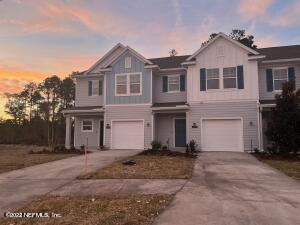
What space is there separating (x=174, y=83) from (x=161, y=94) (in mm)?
1215

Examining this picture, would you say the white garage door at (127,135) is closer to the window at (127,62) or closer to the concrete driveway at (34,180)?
the window at (127,62)

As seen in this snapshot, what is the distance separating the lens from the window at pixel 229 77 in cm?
1855

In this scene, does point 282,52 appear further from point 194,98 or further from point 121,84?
point 121,84

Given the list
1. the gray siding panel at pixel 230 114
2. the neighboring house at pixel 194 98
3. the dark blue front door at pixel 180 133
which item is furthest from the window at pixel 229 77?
the dark blue front door at pixel 180 133

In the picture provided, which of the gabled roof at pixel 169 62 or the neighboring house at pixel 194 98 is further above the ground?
the gabled roof at pixel 169 62

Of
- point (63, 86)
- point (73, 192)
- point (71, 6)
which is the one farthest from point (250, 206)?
point (63, 86)

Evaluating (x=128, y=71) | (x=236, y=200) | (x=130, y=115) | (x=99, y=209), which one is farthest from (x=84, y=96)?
(x=236, y=200)

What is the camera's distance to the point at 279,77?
62.7ft

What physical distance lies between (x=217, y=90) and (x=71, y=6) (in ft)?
33.0

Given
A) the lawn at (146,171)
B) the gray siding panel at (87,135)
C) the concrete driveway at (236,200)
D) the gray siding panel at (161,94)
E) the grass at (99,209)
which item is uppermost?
the gray siding panel at (161,94)

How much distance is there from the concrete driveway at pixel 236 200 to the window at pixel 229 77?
8.53 metres

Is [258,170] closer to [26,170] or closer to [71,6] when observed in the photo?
[26,170]

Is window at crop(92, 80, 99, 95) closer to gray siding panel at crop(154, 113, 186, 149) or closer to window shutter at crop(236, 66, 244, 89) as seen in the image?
gray siding panel at crop(154, 113, 186, 149)

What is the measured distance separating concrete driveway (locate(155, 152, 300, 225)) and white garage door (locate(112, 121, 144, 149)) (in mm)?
9616
